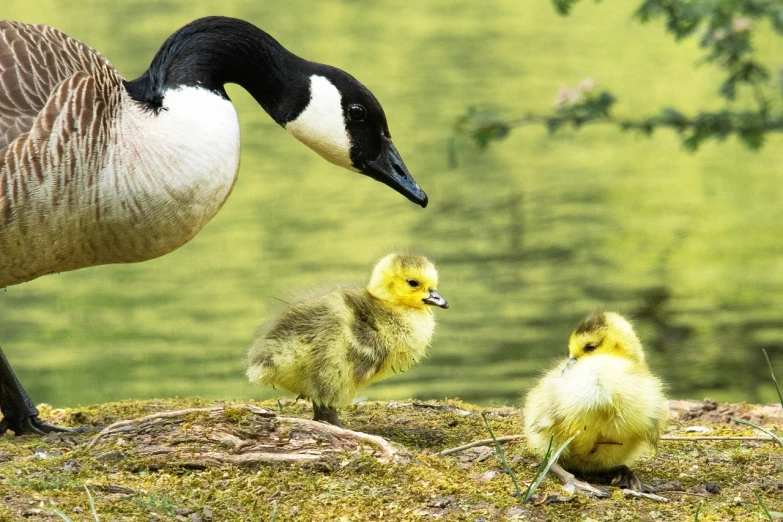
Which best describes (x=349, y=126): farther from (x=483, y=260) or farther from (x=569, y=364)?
(x=483, y=260)

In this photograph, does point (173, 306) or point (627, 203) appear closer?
point (173, 306)

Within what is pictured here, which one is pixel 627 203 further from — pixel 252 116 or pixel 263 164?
pixel 252 116

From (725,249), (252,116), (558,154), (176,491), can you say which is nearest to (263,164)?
(252,116)

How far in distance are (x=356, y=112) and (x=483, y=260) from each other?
22.3 ft

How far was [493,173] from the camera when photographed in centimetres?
1535

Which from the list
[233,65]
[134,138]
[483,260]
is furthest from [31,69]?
[483,260]

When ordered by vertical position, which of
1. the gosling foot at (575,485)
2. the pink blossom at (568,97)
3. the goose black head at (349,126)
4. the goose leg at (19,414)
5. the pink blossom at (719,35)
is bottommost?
the gosling foot at (575,485)

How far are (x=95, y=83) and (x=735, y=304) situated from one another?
25.2 feet

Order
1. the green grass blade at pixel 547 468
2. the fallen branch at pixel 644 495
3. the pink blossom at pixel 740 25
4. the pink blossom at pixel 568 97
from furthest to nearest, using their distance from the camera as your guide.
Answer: the pink blossom at pixel 568 97
the pink blossom at pixel 740 25
the fallen branch at pixel 644 495
the green grass blade at pixel 547 468

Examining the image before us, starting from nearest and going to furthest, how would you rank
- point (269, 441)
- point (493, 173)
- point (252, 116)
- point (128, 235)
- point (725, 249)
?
point (269, 441) → point (128, 235) → point (725, 249) → point (493, 173) → point (252, 116)

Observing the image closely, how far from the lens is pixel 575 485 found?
14.1ft

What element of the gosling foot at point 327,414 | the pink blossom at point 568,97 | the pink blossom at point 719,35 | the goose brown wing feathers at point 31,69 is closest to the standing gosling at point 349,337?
the gosling foot at point 327,414

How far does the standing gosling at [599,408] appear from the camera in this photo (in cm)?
429

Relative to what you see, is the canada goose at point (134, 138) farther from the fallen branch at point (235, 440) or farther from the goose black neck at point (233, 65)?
the fallen branch at point (235, 440)
